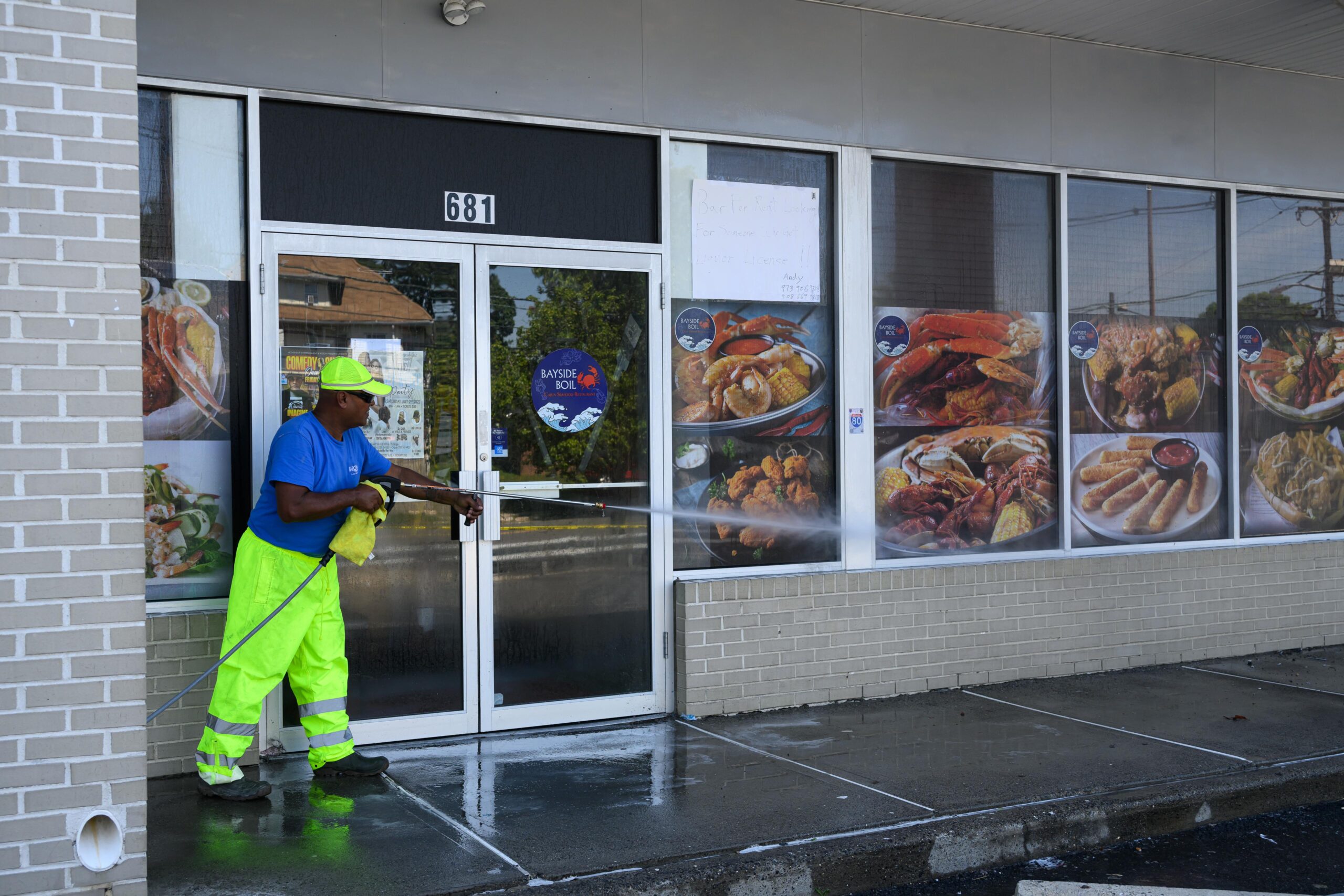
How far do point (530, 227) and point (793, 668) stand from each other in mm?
3060

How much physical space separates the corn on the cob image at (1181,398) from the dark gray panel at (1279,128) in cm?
155

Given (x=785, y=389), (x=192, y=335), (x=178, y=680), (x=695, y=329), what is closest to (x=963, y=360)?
(x=785, y=389)

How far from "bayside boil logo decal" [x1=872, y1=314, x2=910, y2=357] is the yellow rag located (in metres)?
3.55

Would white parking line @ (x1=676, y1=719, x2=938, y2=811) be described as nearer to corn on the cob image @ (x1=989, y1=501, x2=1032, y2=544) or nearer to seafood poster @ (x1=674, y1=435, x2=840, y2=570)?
seafood poster @ (x1=674, y1=435, x2=840, y2=570)

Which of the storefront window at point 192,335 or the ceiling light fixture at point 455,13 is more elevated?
the ceiling light fixture at point 455,13

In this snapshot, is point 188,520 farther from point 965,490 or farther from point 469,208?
point 965,490

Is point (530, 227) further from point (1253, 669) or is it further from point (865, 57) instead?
point (1253, 669)

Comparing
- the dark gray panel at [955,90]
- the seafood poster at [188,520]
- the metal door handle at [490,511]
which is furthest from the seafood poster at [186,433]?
the dark gray panel at [955,90]

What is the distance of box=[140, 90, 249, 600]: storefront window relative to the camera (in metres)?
5.94

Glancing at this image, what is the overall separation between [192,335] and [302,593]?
149 cm

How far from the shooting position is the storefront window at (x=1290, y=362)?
9.14 m

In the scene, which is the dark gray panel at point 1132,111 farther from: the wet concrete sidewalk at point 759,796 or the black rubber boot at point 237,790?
the black rubber boot at point 237,790

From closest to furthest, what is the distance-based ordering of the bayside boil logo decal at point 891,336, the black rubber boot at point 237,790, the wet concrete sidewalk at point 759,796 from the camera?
1. the wet concrete sidewalk at point 759,796
2. the black rubber boot at point 237,790
3. the bayside boil logo decal at point 891,336

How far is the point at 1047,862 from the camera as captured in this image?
5152mm
